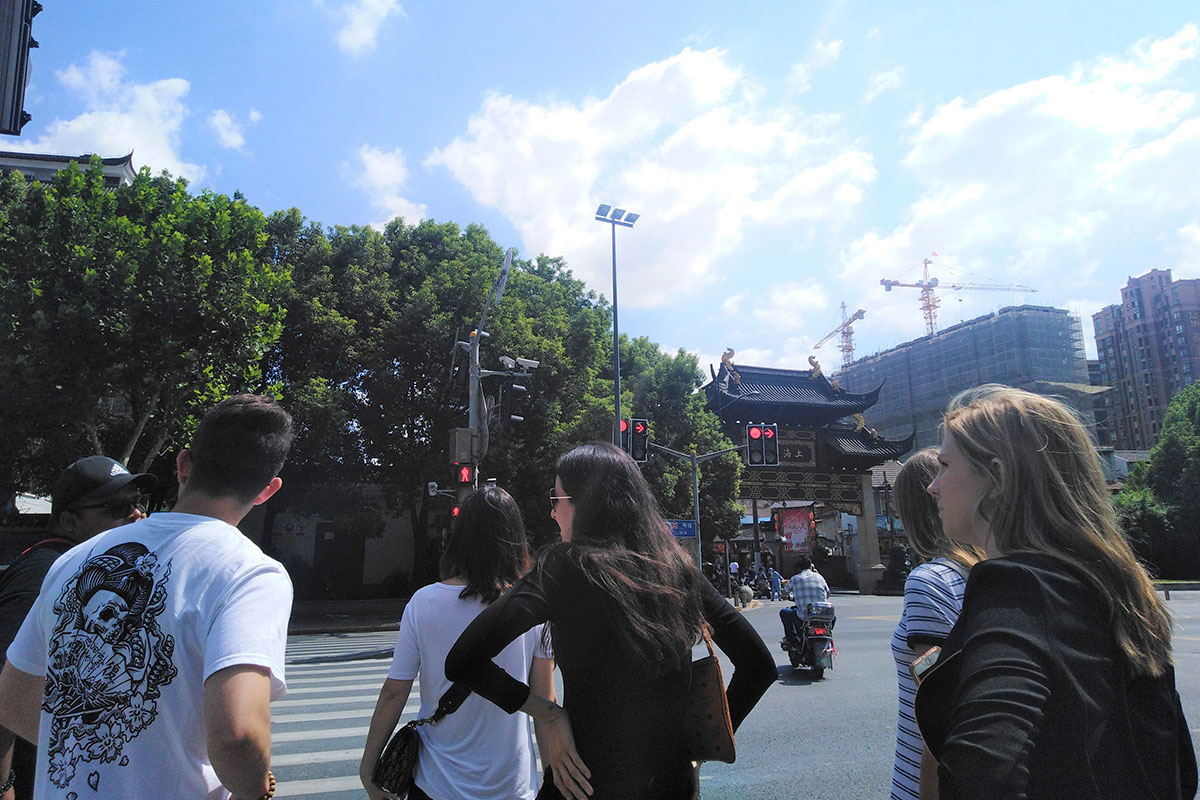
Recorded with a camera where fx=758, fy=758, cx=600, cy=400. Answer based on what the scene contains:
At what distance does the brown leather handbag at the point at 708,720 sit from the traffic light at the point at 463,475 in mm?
11062

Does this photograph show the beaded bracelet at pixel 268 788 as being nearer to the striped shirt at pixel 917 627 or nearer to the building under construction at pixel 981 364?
the striped shirt at pixel 917 627

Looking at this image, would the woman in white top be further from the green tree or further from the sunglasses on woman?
→ the green tree

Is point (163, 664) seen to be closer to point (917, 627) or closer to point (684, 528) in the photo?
point (917, 627)

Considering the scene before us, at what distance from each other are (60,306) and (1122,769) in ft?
53.8

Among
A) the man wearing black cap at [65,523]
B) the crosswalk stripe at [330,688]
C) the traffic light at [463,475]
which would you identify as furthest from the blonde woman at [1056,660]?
the traffic light at [463,475]

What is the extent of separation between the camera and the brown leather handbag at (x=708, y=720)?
1.86 m

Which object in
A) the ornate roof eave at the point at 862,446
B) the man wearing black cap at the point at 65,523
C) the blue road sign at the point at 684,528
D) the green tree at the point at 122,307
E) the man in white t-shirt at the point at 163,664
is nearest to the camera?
the man in white t-shirt at the point at 163,664

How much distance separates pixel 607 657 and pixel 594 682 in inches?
2.7

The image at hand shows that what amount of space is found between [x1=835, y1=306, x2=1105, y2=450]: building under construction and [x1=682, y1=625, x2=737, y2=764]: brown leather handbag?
52.1m

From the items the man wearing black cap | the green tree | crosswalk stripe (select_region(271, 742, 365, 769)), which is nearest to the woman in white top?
the man wearing black cap

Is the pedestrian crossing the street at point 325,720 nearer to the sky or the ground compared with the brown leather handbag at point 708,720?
nearer to the ground

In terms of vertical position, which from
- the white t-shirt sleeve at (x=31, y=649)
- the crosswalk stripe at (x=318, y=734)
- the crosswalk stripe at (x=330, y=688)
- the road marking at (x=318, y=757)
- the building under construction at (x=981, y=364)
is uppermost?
the building under construction at (x=981, y=364)

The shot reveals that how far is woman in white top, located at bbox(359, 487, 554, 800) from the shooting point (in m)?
2.40

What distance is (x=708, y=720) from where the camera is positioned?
6.17 feet
